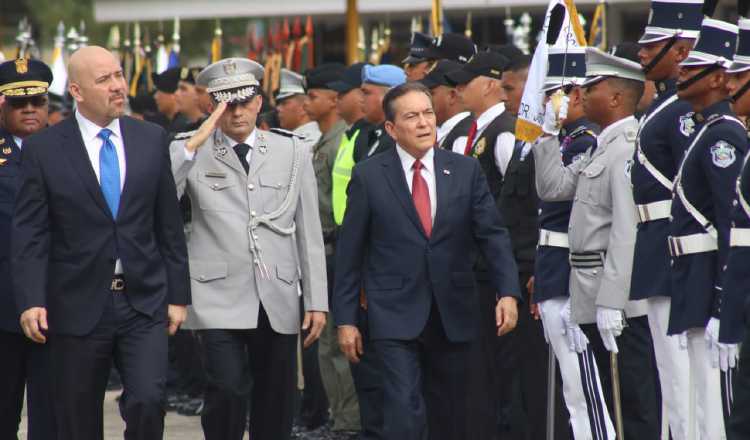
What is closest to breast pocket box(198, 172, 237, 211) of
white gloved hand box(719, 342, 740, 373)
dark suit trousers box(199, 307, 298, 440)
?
dark suit trousers box(199, 307, 298, 440)

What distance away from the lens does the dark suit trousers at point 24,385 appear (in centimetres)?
836

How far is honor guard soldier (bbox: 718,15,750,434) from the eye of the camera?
5.94m

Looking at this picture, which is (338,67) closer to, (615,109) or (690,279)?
(615,109)

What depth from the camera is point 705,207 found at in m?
7.20

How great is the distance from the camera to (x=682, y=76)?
7.34m

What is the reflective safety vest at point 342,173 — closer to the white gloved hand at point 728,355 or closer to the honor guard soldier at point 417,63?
the honor guard soldier at point 417,63

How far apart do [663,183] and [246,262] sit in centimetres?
227

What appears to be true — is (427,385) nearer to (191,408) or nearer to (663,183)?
(663,183)

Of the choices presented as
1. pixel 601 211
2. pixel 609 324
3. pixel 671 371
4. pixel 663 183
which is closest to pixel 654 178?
pixel 663 183

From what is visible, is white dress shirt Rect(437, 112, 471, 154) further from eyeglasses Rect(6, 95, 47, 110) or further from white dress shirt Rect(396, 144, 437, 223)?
eyeglasses Rect(6, 95, 47, 110)

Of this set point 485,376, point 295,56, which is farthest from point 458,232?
point 295,56

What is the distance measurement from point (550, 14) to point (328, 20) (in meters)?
16.6

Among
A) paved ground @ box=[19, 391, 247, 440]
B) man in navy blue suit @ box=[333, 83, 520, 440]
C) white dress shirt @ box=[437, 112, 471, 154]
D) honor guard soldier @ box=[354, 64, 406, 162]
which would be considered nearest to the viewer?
man in navy blue suit @ box=[333, 83, 520, 440]

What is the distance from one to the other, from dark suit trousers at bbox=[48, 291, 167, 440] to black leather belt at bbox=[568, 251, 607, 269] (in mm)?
2257
